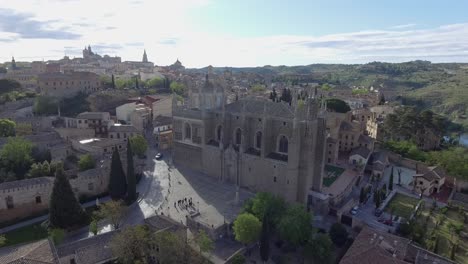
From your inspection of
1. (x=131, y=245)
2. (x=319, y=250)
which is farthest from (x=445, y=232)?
(x=131, y=245)

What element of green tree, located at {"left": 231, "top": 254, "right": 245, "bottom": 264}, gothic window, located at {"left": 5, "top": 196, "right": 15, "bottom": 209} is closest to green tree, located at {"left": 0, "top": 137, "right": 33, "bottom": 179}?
gothic window, located at {"left": 5, "top": 196, "right": 15, "bottom": 209}

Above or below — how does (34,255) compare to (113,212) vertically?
below

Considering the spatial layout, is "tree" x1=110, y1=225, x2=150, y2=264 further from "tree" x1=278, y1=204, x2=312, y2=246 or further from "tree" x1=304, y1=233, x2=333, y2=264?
"tree" x1=304, y1=233, x2=333, y2=264

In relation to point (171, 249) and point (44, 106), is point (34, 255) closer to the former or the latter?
point (171, 249)

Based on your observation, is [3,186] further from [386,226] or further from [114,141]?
[386,226]

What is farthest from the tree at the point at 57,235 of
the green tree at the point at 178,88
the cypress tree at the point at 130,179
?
the green tree at the point at 178,88

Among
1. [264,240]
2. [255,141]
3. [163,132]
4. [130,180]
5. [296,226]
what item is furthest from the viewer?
[163,132]

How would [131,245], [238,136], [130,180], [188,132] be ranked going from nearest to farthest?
[131,245]
[130,180]
[238,136]
[188,132]

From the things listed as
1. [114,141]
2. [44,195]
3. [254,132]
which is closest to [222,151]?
[254,132]
